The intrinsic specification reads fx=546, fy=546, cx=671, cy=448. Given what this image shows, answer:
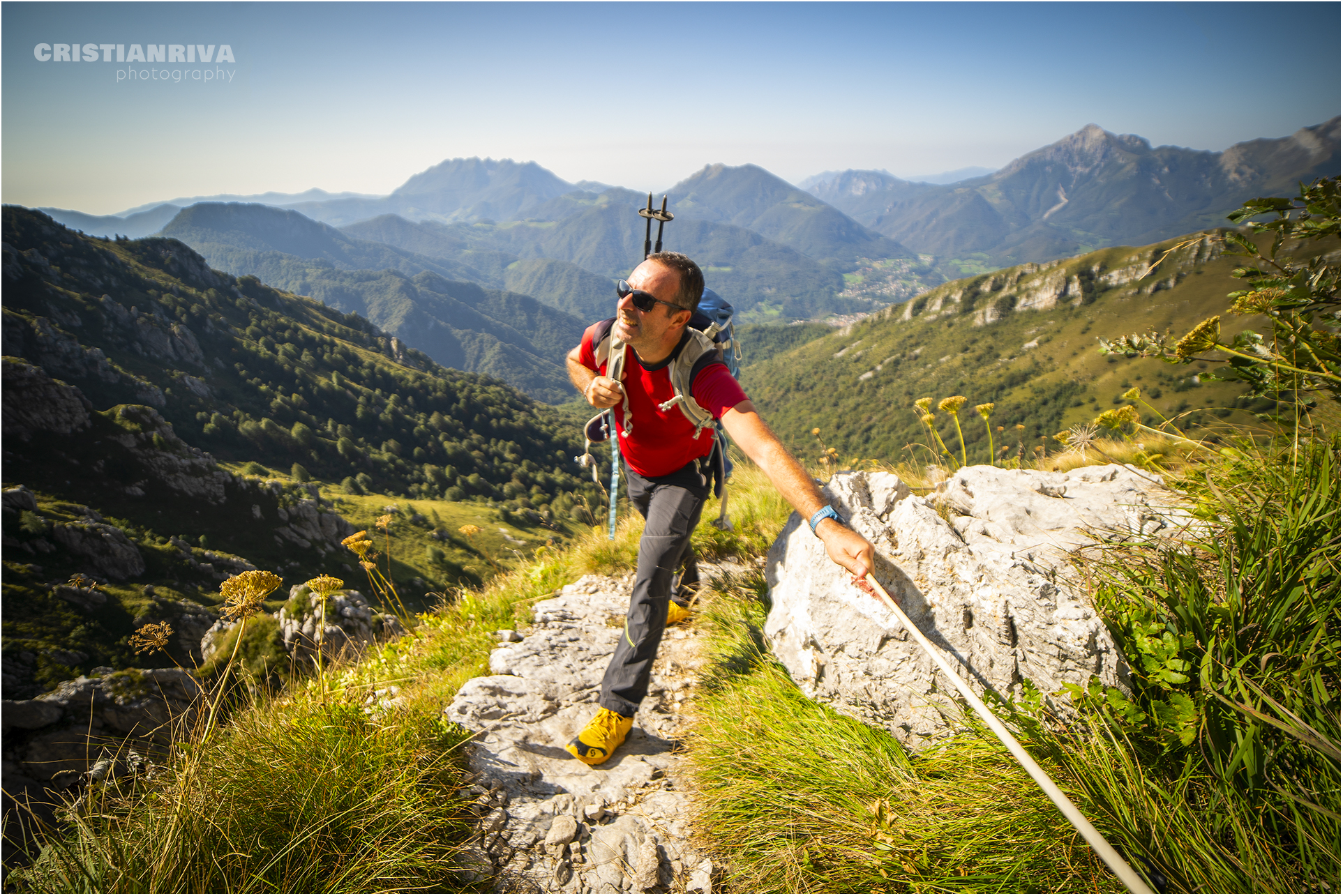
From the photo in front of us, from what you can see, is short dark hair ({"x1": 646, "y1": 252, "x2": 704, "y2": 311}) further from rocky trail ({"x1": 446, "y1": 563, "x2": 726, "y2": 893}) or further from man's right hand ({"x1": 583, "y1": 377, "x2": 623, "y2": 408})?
rocky trail ({"x1": 446, "y1": 563, "x2": 726, "y2": 893})

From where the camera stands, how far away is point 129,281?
428 ft

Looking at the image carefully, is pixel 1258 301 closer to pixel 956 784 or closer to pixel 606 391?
pixel 956 784

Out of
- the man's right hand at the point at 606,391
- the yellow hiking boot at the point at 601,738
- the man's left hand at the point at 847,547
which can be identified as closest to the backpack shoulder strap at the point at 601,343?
the man's right hand at the point at 606,391

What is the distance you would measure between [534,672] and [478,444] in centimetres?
13310

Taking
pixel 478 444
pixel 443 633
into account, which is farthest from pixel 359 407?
pixel 443 633

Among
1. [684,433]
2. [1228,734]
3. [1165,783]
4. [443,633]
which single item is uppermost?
[684,433]

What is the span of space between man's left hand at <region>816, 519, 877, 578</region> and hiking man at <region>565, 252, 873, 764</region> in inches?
8.4

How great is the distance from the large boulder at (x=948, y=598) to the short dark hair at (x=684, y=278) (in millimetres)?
1649

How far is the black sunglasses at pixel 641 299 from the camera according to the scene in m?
3.41

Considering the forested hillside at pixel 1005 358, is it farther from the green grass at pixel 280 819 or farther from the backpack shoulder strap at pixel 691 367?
the green grass at pixel 280 819

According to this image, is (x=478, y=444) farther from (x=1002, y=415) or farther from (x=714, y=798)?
(x=714, y=798)

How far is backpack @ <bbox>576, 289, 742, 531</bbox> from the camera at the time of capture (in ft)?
11.8

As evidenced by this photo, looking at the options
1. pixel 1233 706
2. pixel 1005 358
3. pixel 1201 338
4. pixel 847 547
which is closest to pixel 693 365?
pixel 847 547

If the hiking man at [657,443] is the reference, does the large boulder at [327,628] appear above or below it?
below
